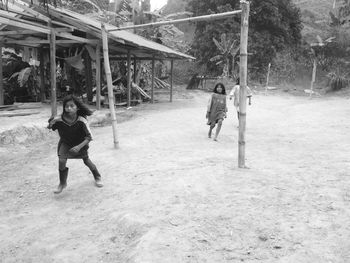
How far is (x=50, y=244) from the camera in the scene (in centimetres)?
325

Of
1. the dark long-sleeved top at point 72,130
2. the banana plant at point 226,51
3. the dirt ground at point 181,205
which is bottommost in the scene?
the dirt ground at point 181,205

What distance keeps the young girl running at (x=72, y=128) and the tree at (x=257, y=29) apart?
22469 millimetres

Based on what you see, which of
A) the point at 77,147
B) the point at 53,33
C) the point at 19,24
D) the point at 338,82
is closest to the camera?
the point at 77,147

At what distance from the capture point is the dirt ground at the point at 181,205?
2.98 m

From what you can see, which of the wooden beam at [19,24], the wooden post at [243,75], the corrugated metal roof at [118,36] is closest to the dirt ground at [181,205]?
the wooden post at [243,75]

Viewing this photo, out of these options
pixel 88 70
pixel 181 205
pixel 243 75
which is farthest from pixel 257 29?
pixel 181 205

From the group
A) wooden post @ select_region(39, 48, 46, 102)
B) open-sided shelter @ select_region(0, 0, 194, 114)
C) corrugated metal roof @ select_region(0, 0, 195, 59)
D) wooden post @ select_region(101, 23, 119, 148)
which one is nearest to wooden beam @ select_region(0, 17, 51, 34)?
open-sided shelter @ select_region(0, 0, 194, 114)

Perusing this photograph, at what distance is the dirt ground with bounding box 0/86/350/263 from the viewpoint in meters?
2.98

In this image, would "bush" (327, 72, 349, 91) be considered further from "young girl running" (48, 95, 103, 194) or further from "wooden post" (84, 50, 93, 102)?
"young girl running" (48, 95, 103, 194)

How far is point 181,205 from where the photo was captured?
3.83 meters

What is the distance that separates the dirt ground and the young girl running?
21.6 inches

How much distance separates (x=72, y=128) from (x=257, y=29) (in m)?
25.0

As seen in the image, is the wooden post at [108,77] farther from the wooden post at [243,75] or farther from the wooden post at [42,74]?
the wooden post at [42,74]

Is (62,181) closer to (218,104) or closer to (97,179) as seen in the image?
(97,179)
